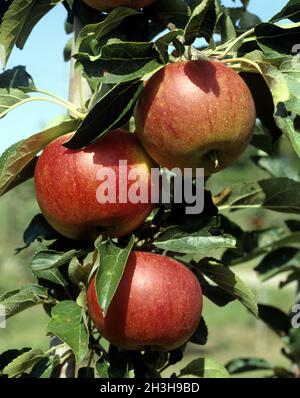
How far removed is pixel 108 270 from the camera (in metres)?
1.03

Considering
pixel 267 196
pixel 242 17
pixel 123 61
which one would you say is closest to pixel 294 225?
pixel 267 196

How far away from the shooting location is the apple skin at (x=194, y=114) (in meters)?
1.05

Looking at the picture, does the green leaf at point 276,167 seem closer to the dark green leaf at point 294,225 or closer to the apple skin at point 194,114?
the dark green leaf at point 294,225

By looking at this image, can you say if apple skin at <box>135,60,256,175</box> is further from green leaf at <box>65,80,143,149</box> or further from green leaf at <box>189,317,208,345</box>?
green leaf at <box>189,317,208,345</box>

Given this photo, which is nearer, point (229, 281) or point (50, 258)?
point (50, 258)

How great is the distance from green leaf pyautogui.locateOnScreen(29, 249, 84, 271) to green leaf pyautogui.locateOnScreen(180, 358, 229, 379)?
0.40 m

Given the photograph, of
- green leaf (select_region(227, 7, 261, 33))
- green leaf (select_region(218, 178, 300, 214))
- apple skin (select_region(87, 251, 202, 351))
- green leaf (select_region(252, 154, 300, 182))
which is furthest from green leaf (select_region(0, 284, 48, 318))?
green leaf (select_region(252, 154, 300, 182))

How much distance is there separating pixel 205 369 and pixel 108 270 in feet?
1.50

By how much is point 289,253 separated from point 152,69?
108cm

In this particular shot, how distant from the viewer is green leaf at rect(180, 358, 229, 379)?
1361 millimetres

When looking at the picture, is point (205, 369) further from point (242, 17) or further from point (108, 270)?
point (242, 17)

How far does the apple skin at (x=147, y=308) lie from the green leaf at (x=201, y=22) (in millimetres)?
388

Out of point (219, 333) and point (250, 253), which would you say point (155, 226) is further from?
point (219, 333)
